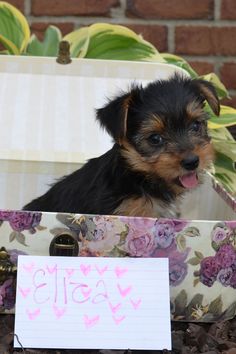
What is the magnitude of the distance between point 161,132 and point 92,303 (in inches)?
21.5

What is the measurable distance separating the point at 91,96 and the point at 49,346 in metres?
1.28

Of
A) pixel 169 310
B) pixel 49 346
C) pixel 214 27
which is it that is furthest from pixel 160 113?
pixel 214 27

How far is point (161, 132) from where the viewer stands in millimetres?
1758

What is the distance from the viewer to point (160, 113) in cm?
175

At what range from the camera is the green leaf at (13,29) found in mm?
2768

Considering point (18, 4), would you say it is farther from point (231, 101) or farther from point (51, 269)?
point (51, 269)

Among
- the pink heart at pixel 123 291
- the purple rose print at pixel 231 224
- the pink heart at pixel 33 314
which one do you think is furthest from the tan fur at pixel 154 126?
the pink heart at pixel 33 314

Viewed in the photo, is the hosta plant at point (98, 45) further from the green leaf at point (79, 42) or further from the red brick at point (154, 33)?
the red brick at point (154, 33)

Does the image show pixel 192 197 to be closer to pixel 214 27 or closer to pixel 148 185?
pixel 148 185

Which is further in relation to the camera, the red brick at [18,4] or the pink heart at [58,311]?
the red brick at [18,4]

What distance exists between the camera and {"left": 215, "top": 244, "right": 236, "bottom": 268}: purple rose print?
4.90ft

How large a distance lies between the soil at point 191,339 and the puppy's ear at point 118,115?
520 millimetres

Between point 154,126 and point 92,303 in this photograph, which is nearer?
point 92,303

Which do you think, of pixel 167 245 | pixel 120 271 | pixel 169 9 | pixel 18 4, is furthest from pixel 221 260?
pixel 18 4
